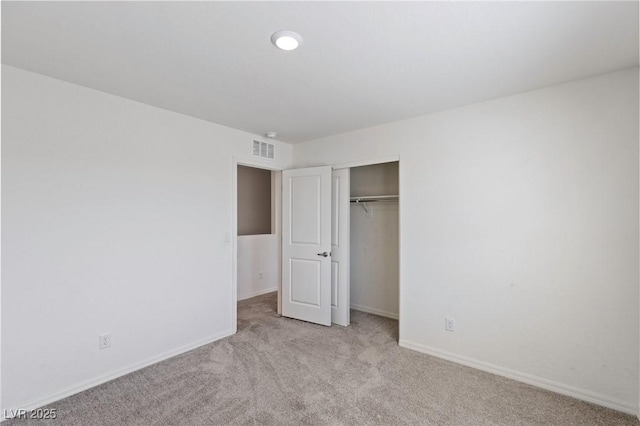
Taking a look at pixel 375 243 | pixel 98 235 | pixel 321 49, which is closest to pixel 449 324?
pixel 375 243

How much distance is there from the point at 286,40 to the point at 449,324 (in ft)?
9.07

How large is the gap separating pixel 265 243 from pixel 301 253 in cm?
162

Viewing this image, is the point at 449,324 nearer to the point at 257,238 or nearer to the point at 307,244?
the point at 307,244

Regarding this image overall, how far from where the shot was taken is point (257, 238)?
5430 millimetres

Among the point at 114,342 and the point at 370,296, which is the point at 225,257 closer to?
the point at 114,342

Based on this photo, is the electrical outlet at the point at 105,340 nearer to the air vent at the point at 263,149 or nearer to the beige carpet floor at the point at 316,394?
the beige carpet floor at the point at 316,394

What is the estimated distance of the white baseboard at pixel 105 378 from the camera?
2227 millimetres

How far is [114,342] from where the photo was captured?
2648 mm

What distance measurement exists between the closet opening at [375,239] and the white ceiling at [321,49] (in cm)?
156

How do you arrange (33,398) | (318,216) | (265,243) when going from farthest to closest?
(265,243) → (318,216) → (33,398)

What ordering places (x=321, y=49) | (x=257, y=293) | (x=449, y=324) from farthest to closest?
(x=257, y=293)
(x=449, y=324)
(x=321, y=49)

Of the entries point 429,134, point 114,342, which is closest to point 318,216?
point 429,134

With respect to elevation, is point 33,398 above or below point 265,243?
below

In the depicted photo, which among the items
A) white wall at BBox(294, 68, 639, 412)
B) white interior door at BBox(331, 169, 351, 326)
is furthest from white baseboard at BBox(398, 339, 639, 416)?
white interior door at BBox(331, 169, 351, 326)
